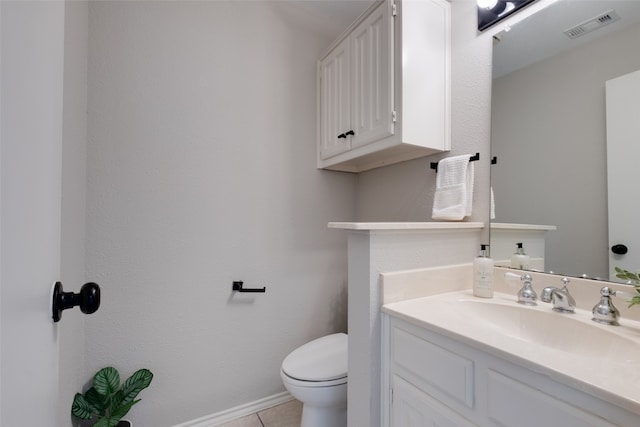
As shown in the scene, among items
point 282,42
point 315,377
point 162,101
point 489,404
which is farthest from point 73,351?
point 282,42

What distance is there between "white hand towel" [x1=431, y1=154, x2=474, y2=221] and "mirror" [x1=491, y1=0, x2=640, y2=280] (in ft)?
0.36

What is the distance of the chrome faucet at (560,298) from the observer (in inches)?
34.1

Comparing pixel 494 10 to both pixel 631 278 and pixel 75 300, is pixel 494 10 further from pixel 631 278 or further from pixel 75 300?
pixel 75 300

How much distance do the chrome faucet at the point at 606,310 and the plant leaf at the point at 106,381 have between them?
1850 millimetres

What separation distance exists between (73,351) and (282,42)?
76.3 inches

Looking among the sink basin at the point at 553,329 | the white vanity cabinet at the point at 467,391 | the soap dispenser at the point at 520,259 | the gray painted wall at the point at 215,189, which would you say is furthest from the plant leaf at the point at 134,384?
the soap dispenser at the point at 520,259

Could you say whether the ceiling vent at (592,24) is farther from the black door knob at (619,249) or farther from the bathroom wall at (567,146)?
the black door knob at (619,249)

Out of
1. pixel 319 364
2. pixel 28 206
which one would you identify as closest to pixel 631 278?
pixel 319 364

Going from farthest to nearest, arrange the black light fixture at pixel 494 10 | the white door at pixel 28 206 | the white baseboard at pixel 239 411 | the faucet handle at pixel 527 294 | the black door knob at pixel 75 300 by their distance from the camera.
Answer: the white baseboard at pixel 239 411 < the black light fixture at pixel 494 10 < the faucet handle at pixel 527 294 < the black door knob at pixel 75 300 < the white door at pixel 28 206

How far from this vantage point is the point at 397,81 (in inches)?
49.0

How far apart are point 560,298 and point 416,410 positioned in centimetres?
60

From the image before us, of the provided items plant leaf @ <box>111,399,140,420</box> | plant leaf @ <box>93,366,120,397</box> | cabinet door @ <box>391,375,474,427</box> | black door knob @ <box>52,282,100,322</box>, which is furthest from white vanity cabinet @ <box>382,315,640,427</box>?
plant leaf @ <box>93,366,120,397</box>

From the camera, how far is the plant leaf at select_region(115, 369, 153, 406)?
1179 mm

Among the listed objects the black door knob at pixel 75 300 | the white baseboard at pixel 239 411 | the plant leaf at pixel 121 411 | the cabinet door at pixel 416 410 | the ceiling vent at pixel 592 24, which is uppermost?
the ceiling vent at pixel 592 24
